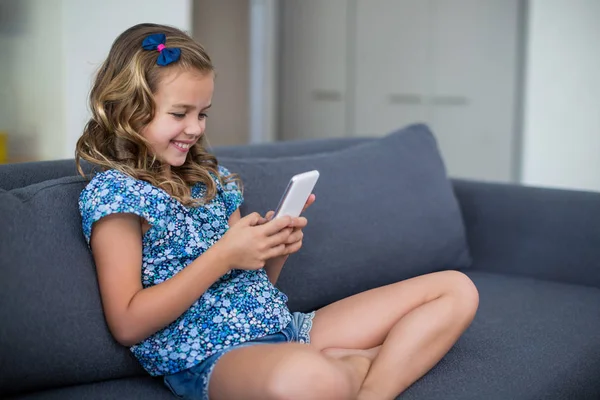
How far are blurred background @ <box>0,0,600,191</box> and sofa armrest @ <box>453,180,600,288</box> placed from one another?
139cm

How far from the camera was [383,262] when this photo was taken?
77.2 inches

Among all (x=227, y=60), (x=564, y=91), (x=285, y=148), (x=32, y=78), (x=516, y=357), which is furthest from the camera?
(x=227, y=60)

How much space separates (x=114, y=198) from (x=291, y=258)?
1.81 feet

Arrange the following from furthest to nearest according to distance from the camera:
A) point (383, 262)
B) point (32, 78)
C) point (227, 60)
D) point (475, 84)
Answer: point (227, 60)
point (475, 84)
point (32, 78)
point (383, 262)

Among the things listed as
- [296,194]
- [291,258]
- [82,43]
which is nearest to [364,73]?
[82,43]

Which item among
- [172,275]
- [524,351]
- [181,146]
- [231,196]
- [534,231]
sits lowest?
[524,351]

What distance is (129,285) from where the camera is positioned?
52.9 inches

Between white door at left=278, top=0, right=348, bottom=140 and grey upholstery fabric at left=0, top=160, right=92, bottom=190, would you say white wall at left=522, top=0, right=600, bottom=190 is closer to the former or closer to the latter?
white door at left=278, top=0, right=348, bottom=140

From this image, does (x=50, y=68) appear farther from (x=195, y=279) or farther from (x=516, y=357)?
(x=516, y=357)

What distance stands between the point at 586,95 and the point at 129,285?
108 inches

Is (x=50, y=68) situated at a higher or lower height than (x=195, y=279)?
higher

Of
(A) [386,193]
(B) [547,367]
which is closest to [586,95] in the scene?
(A) [386,193]

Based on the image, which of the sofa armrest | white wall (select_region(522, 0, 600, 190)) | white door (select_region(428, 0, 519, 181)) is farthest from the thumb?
white door (select_region(428, 0, 519, 181))

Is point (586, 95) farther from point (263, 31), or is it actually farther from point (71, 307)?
point (71, 307)
